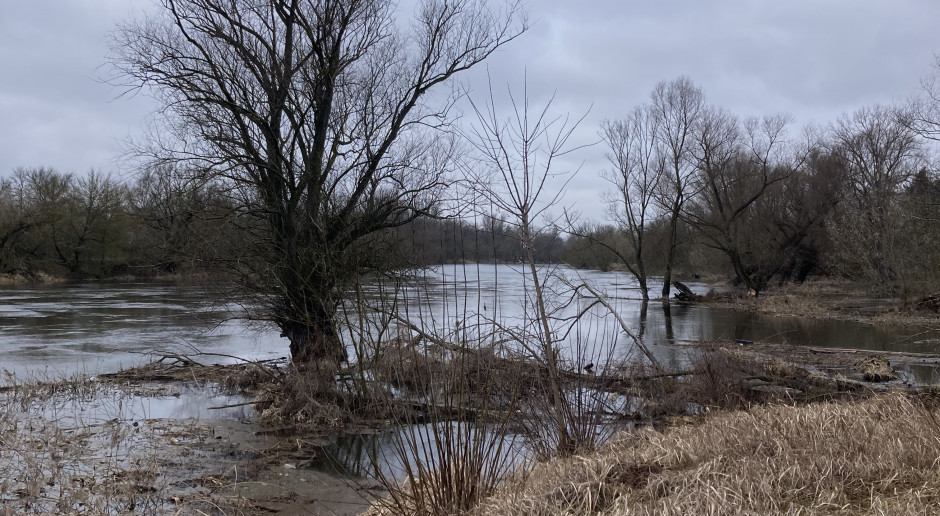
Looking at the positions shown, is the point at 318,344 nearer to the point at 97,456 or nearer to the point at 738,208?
the point at 97,456

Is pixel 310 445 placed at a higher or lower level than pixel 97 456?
lower

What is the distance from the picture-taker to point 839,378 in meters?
11.5

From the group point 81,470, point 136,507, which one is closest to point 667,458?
point 136,507

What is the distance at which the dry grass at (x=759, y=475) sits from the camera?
3723 millimetres

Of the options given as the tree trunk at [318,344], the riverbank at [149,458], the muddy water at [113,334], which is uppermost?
the tree trunk at [318,344]

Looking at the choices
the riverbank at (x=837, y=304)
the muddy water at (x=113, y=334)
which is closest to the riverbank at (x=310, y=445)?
the muddy water at (x=113, y=334)

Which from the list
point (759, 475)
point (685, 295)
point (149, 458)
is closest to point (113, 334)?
point (149, 458)

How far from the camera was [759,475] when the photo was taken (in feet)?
13.4

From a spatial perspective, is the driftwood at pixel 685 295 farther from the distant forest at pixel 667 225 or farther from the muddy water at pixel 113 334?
→ the muddy water at pixel 113 334

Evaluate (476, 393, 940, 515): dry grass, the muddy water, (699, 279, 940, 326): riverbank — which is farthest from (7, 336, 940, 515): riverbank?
(699, 279, 940, 326): riverbank

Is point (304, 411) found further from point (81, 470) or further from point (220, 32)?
point (220, 32)

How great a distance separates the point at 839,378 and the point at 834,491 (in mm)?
8830

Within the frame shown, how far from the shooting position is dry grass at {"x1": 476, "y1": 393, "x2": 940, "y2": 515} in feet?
12.2

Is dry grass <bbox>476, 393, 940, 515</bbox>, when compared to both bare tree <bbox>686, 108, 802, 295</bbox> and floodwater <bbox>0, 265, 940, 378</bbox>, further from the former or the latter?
bare tree <bbox>686, 108, 802, 295</bbox>
